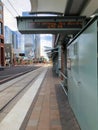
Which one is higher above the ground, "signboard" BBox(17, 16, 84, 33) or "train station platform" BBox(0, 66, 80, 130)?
"signboard" BBox(17, 16, 84, 33)

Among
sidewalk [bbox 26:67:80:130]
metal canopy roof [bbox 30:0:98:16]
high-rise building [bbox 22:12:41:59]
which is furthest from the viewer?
high-rise building [bbox 22:12:41:59]

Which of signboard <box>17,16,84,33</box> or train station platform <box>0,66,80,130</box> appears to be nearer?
train station platform <box>0,66,80,130</box>

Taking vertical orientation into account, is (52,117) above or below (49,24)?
below

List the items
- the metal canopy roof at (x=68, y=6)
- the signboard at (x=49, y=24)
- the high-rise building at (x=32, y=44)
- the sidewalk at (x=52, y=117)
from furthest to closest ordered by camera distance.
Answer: the high-rise building at (x=32, y=44) → the signboard at (x=49, y=24) → the metal canopy roof at (x=68, y=6) → the sidewalk at (x=52, y=117)

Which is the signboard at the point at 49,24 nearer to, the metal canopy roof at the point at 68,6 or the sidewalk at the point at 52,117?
the metal canopy roof at the point at 68,6

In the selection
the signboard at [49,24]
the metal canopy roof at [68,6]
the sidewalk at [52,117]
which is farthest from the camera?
the signboard at [49,24]

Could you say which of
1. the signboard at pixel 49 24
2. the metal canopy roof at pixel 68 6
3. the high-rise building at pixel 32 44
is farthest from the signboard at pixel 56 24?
the high-rise building at pixel 32 44

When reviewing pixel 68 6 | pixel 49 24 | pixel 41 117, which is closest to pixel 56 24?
pixel 49 24

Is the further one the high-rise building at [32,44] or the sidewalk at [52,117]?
the high-rise building at [32,44]

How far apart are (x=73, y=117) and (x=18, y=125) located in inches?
60.1

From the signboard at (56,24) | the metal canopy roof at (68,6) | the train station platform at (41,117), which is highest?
the metal canopy roof at (68,6)

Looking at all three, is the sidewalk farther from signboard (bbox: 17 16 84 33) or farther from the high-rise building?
the high-rise building

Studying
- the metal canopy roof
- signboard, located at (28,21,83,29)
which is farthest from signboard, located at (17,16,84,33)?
the metal canopy roof

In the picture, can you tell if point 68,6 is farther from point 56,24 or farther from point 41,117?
point 41,117
